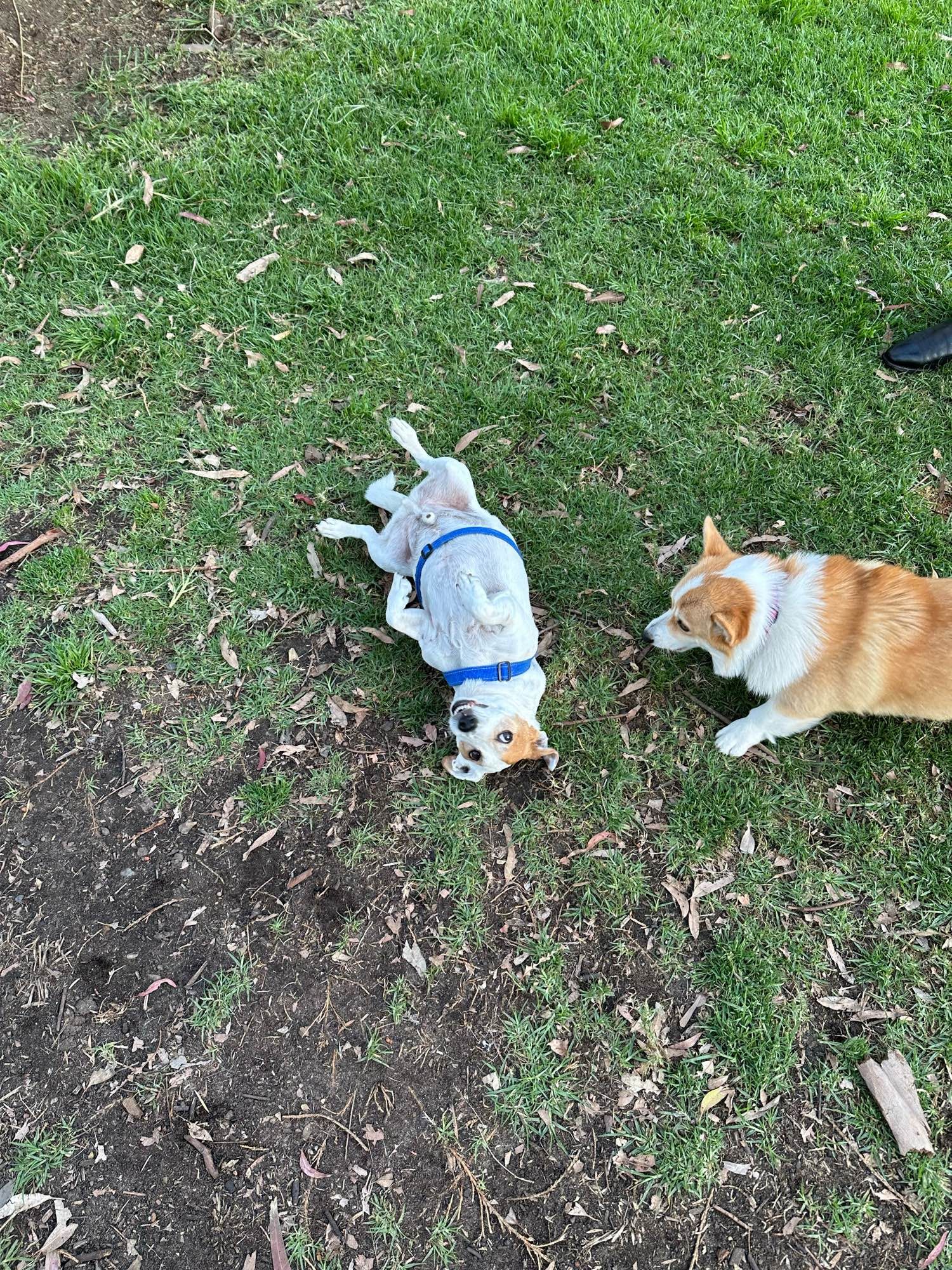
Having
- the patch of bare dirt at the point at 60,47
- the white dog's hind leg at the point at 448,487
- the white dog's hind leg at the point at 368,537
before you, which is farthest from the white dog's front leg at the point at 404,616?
the patch of bare dirt at the point at 60,47

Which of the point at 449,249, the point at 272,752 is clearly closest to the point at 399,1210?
the point at 272,752

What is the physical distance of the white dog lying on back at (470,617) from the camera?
3537 mm

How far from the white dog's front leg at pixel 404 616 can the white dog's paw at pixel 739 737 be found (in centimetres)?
178

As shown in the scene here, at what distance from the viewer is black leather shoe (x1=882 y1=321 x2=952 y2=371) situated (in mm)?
5098

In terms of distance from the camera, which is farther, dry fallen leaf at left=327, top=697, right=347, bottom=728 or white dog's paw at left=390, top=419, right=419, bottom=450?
white dog's paw at left=390, top=419, right=419, bottom=450

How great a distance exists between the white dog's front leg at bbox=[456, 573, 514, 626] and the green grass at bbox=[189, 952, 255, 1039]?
2049 millimetres

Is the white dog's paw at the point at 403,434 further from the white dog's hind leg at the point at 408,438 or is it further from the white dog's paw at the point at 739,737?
the white dog's paw at the point at 739,737

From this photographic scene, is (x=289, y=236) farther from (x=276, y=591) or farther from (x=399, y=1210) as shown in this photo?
(x=399, y=1210)

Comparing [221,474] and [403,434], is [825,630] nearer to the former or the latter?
[403,434]

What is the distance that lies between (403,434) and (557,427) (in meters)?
1.11

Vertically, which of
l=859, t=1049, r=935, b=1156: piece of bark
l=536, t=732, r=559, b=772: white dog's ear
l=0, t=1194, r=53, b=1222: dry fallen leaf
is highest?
l=536, t=732, r=559, b=772: white dog's ear

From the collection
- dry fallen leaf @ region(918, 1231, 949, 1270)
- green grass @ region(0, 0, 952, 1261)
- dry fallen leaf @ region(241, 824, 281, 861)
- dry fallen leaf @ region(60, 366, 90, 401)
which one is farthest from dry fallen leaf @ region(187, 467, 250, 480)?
dry fallen leaf @ region(918, 1231, 949, 1270)

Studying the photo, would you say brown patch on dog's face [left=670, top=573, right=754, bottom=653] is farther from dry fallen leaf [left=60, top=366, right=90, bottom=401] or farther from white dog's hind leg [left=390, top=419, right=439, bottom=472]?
dry fallen leaf [left=60, top=366, right=90, bottom=401]

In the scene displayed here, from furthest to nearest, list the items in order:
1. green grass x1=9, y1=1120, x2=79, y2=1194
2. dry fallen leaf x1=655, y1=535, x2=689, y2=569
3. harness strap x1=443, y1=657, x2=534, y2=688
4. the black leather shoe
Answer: the black leather shoe
dry fallen leaf x1=655, y1=535, x2=689, y2=569
harness strap x1=443, y1=657, x2=534, y2=688
green grass x1=9, y1=1120, x2=79, y2=1194
